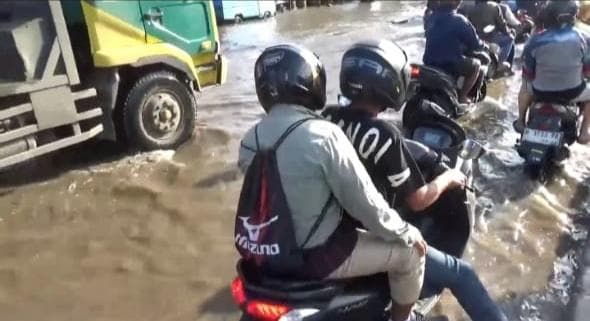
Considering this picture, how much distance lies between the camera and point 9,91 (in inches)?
213

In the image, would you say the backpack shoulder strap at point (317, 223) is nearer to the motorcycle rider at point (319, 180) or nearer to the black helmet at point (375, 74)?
the motorcycle rider at point (319, 180)

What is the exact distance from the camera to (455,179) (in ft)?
9.65

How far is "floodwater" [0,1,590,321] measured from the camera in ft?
13.1

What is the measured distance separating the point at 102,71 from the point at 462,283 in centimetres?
454

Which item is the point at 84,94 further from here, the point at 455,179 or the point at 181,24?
the point at 455,179

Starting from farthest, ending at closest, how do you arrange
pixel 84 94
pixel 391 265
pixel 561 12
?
1. pixel 84 94
2. pixel 561 12
3. pixel 391 265

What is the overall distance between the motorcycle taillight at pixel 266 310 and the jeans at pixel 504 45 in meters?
7.96

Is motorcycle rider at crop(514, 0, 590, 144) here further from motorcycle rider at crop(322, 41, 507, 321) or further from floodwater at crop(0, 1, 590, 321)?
motorcycle rider at crop(322, 41, 507, 321)

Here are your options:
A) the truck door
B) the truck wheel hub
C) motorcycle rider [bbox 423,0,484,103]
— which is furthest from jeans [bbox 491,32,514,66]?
the truck wheel hub

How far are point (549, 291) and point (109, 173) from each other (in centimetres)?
428

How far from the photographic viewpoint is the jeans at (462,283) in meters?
2.89

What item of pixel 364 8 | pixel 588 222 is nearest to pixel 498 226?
pixel 588 222

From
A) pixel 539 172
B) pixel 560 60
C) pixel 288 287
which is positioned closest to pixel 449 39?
pixel 560 60

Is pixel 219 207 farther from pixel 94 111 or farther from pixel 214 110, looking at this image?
pixel 214 110
